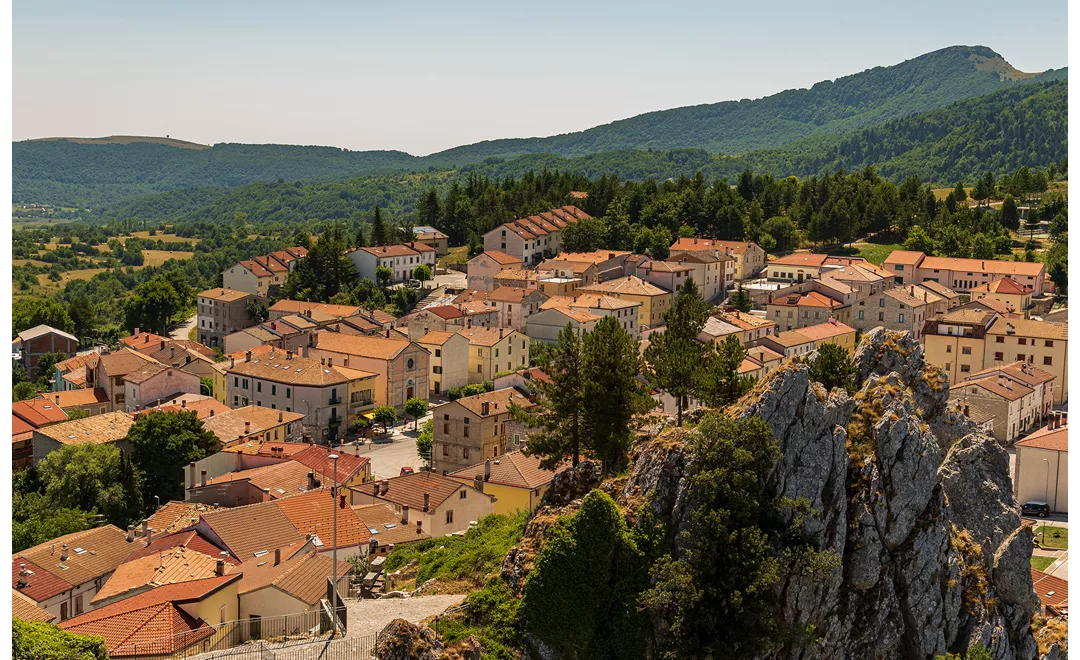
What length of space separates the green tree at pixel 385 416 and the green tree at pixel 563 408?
2410cm

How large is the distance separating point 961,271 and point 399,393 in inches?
1550

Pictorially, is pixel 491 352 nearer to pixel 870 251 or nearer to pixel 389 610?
pixel 870 251

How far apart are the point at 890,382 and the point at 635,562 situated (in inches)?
212

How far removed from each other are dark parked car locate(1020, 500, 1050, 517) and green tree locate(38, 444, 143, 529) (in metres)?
31.1

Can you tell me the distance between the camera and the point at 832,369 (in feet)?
70.7

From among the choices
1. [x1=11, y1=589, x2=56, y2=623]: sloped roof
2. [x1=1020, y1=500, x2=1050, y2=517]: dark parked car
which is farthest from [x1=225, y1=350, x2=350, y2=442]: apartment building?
[x1=1020, y1=500, x2=1050, y2=517]: dark parked car

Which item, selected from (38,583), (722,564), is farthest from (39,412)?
(722,564)

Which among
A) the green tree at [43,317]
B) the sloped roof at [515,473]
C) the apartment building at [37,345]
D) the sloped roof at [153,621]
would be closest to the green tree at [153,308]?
the green tree at [43,317]

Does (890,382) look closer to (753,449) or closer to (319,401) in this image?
(753,449)

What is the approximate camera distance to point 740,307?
2717 inches

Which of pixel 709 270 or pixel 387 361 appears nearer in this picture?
pixel 387 361

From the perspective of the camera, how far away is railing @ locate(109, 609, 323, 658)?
1850cm

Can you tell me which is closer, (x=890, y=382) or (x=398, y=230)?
(x=890, y=382)

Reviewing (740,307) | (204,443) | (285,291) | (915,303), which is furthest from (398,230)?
(204,443)
